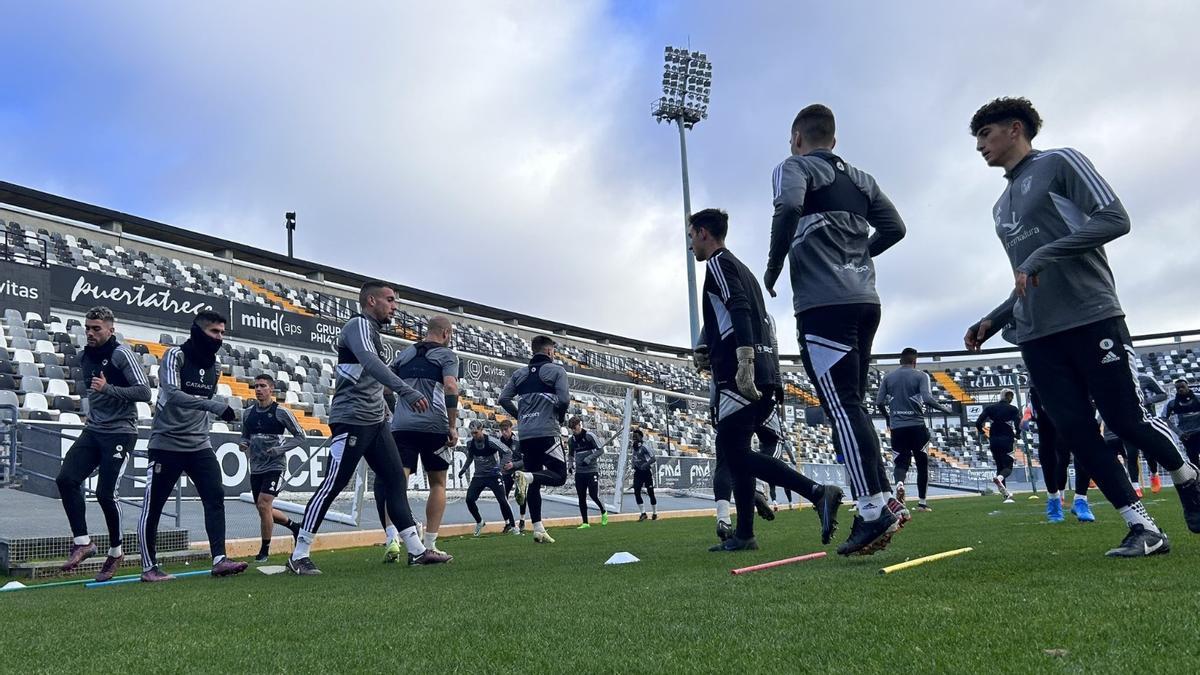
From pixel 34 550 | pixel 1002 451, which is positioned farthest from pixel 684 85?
pixel 34 550

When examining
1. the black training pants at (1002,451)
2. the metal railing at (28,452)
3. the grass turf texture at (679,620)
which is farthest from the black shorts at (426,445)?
the black training pants at (1002,451)

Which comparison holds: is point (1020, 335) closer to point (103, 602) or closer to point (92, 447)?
point (103, 602)

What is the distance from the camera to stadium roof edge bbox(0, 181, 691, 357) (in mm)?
27391

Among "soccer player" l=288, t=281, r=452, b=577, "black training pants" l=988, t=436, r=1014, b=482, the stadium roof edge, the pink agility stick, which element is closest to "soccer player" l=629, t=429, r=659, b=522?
"black training pants" l=988, t=436, r=1014, b=482

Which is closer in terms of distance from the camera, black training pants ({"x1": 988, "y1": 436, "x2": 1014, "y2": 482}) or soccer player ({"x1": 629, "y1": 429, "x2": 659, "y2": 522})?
black training pants ({"x1": 988, "y1": 436, "x2": 1014, "y2": 482})

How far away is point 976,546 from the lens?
4.81 metres

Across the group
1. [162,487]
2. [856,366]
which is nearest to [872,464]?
[856,366]

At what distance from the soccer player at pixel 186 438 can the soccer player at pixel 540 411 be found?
327 cm

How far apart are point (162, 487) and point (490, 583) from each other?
315 cm

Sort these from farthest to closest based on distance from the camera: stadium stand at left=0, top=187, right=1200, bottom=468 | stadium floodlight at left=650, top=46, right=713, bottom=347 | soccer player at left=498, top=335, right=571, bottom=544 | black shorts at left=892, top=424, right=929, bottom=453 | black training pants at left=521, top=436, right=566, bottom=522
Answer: stadium floodlight at left=650, top=46, right=713, bottom=347
stadium stand at left=0, top=187, right=1200, bottom=468
black shorts at left=892, top=424, right=929, bottom=453
black training pants at left=521, top=436, right=566, bottom=522
soccer player at left=498, top=335, right=571, bottom=544

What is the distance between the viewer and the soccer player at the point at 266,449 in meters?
8.66

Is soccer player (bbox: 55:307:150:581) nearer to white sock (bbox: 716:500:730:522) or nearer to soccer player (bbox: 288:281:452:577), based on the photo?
soccer player (bbox: 288:281:452:577)

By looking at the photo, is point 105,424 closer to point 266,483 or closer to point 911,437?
point 266,483

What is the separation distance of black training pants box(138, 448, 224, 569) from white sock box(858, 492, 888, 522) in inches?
167
